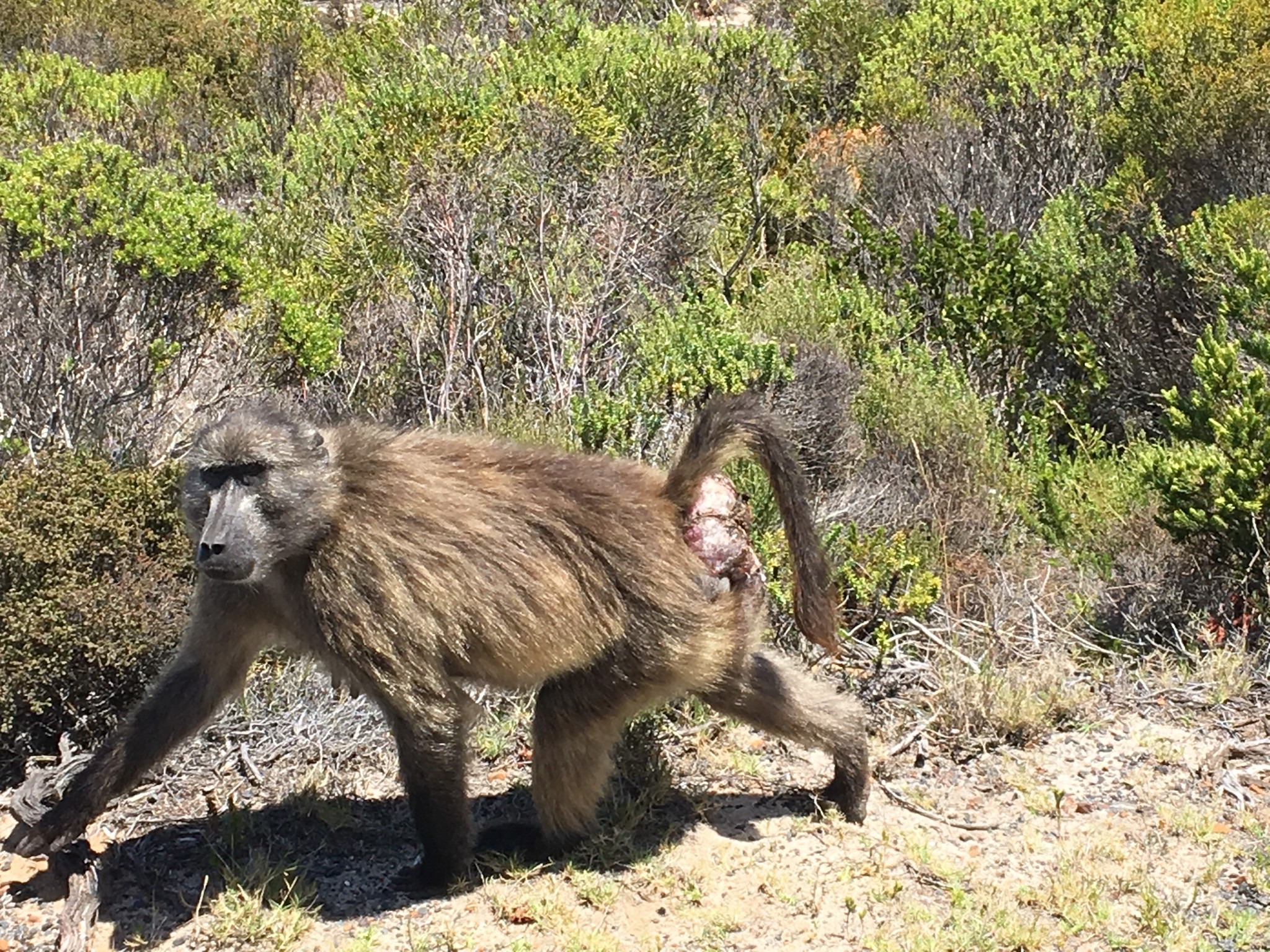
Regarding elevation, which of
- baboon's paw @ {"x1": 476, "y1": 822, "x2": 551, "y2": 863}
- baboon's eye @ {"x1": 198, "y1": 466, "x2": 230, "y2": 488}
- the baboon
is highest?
baboon's eye @ {"x1": 198, "y1": 466, "x2": 230, "y2": 488}

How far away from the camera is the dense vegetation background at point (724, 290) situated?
5.10 m

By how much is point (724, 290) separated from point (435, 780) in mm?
5391

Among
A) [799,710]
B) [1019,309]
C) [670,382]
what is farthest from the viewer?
[1019,309]

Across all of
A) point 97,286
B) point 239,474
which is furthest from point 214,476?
point 97,286

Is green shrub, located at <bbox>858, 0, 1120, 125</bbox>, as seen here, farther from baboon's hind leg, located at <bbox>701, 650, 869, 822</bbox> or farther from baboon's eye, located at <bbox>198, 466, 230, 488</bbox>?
baboon's eye, located at <bbox>198, 466, 230, 488</bbox>

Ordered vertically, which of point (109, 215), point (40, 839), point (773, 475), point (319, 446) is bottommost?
point (40, 839)

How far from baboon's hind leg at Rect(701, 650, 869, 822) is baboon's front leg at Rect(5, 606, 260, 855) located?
1331 mm

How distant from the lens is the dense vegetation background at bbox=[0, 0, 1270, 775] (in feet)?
16.7

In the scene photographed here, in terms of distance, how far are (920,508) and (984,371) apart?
6.27ft

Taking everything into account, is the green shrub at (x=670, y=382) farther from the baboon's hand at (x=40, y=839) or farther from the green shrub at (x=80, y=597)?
the baboon's hand at (x=40, y=839)

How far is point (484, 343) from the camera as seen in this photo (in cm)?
682

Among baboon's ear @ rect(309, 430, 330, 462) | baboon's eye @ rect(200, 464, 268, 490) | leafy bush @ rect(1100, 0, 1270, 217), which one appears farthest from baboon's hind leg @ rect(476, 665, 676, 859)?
leafy bush @ rect(1100, 0, 1270, 217)

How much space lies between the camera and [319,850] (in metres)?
3.94

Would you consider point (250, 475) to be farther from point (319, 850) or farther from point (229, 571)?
point (319, 850)
